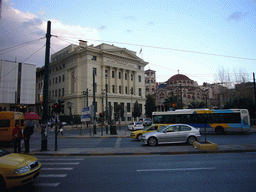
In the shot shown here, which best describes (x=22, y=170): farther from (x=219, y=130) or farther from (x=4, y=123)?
(x=219, y=130)

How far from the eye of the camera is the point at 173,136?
1441 centimetres

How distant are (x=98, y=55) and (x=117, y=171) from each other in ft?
167

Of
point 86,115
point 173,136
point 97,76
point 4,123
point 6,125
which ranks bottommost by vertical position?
point 173,136

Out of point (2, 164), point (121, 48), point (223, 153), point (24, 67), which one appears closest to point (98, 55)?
point (121, 48)

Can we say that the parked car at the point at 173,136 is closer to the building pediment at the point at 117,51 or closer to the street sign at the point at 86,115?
the street sign at the point at 86,115

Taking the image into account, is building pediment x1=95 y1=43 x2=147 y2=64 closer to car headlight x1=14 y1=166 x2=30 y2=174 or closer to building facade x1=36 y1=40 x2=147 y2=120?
building facade x1=36 y1=40 x2=147 y2=120

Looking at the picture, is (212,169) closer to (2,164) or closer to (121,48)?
(2,164)

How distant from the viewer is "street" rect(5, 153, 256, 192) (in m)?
5.87

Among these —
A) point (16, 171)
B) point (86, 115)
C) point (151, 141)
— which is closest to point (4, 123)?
point (86, 115)

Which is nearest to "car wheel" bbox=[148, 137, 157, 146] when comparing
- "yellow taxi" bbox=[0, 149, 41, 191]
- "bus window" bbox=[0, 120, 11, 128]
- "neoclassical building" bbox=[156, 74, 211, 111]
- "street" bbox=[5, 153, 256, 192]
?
"street" bbox=[5, 153, 256, 192]

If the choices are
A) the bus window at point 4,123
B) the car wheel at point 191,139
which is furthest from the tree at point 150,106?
the bus window at point 4,123

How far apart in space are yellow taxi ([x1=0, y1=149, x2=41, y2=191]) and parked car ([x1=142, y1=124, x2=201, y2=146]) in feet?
31.0

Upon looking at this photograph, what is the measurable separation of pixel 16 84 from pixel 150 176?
5849cm

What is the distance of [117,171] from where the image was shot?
7.75 m
